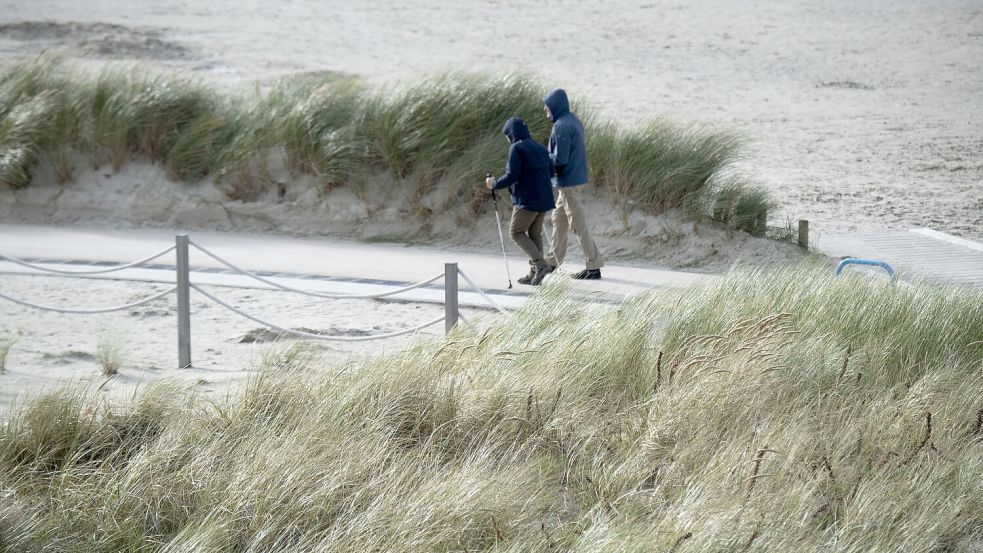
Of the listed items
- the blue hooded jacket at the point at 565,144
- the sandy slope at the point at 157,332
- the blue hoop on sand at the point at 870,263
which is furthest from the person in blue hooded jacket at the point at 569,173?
the blue hoop on sand at the point at 870,263

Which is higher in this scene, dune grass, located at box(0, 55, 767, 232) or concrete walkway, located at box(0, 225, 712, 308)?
dune grass, located at box(0, 55, 767, 232)

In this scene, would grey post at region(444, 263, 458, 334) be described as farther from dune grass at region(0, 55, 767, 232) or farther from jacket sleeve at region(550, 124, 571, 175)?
dune grass at region(0, 55, 767, 232)

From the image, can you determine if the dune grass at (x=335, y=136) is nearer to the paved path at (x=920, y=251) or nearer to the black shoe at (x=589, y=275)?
the paved path at (x=920, y=251)

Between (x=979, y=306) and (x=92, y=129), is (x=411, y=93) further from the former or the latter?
(x=979, y=306)

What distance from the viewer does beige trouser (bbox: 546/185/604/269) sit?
11039 mm

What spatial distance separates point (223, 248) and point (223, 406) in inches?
234

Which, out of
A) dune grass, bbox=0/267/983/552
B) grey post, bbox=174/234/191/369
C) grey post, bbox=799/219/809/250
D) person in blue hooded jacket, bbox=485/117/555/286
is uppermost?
person in blue hooded jacket, bbox=485/117/555/286

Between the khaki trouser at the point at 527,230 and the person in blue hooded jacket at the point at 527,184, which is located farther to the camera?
the khaki trouser at the point at 527,230

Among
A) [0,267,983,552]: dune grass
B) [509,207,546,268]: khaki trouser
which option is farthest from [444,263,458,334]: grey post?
[509,207,546,268]: khaki trouser

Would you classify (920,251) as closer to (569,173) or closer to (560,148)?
(569,173)

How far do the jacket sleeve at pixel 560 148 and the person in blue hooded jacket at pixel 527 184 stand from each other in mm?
84

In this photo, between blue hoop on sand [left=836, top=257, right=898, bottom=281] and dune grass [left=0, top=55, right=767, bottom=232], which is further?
dune grass [left=0, top=55, right=767, bottom=232]

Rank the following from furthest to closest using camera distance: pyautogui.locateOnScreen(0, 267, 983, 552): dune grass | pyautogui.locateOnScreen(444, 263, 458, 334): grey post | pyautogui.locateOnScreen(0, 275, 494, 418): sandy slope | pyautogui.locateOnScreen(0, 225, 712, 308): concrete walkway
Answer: pyautogui.locateOnScreen(0, 225, 712, 308): concrete walkway → pyautogui.locateOnScreen(444, 263, 458, 334): grey post → pyautogui.locateOnScreen(0, 275, 494, 418): sandy slope → pyautogui.locateOnScreen(0, 267, 983, 552): dune grass

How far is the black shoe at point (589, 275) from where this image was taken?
434 inches
